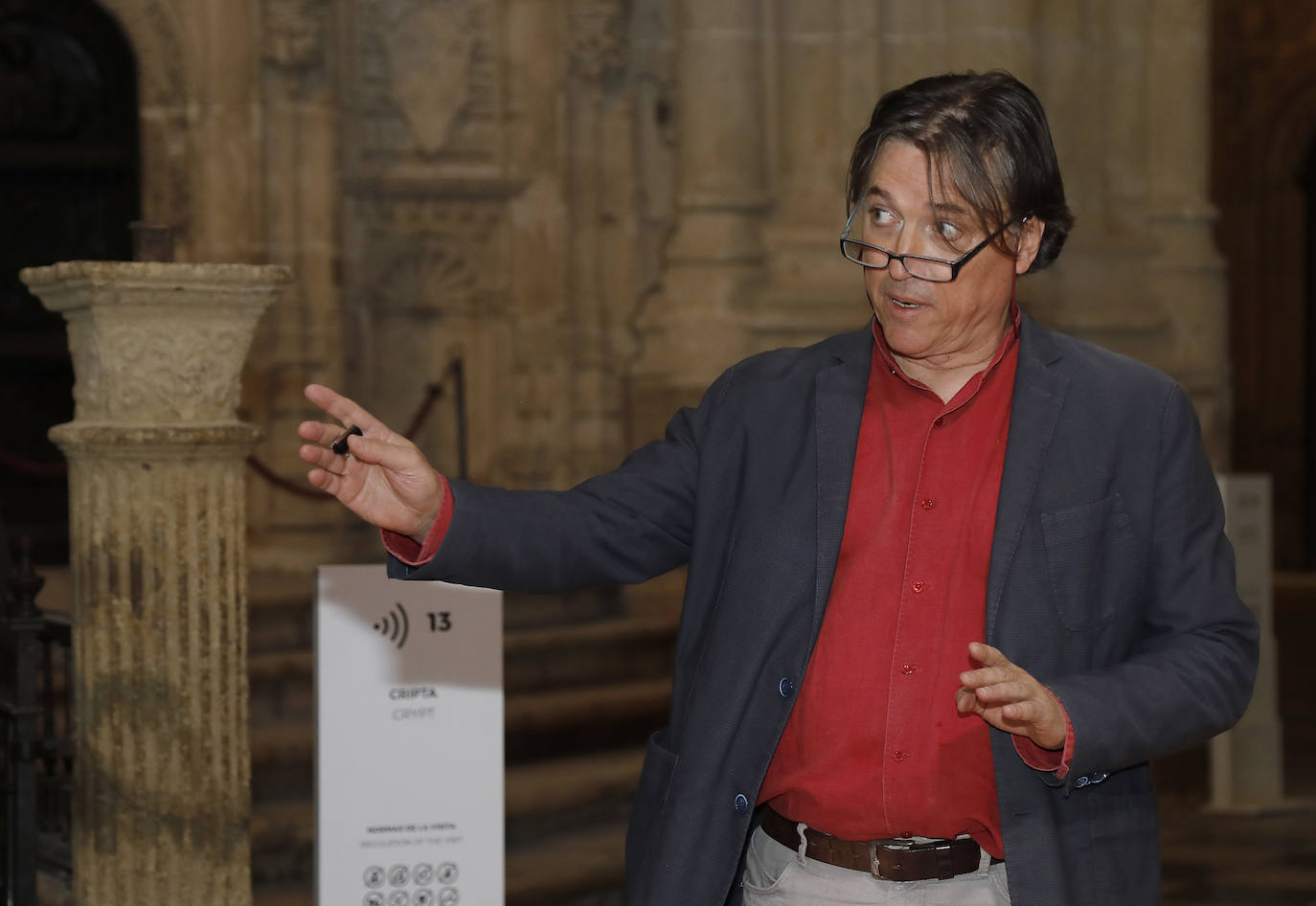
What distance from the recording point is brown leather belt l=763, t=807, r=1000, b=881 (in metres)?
2.06

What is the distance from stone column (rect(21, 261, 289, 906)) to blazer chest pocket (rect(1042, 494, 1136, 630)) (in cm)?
219

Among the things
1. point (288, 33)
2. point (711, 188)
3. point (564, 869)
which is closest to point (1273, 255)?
point (711, 188)

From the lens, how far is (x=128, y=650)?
376 cm

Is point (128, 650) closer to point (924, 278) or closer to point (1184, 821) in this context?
point (924, 278)

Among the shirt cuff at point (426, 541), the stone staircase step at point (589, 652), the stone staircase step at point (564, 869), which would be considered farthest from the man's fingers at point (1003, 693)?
the stone staircase step at point (589, 652)

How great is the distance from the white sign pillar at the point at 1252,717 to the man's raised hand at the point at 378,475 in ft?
18.0

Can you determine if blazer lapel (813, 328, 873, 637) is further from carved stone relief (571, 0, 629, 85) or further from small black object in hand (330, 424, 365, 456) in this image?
carved stone relief (571, 0, 629, 85)

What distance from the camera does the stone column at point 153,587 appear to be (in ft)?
12.3

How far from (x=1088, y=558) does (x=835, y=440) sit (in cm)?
33

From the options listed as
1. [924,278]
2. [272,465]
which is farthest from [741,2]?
[924,278]

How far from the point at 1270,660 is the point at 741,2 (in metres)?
3.34

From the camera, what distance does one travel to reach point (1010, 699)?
6.07 feet

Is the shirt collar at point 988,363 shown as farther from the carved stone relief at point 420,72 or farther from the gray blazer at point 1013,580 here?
the carved stone relief at point 420,72

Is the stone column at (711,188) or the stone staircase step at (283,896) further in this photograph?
the stone column at (711,188)
